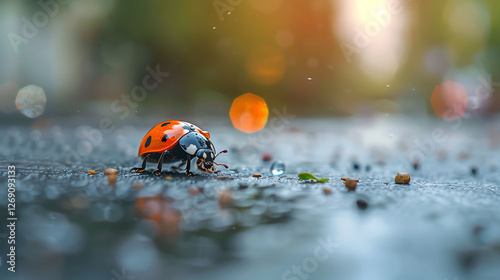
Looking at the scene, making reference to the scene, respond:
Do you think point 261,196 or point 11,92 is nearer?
point 261,196

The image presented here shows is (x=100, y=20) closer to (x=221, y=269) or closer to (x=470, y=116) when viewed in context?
(x=470, y=116)

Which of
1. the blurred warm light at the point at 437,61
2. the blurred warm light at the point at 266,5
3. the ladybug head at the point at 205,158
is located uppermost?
the blurred warm light at the point at 266,5

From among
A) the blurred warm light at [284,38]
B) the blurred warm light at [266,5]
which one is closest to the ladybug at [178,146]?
the blurred warm light at [284,38]

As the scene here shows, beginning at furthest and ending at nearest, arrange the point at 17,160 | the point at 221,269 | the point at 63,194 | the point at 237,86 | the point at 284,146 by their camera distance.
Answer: the point at 237,86 → the point at 284,146 → the point at 17,160 → the point at 63,194 → the point at 221,269

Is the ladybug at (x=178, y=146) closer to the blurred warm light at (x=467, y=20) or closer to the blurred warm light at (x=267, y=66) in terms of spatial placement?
the blurred warm light at (x=267, y=66)

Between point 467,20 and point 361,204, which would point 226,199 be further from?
point 467,20

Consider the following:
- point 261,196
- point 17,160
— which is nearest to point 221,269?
point 261,196
